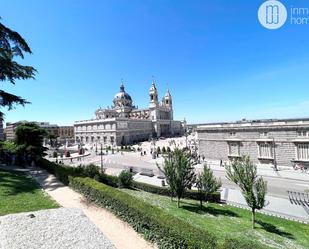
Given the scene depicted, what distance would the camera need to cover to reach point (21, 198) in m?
A: 13.8

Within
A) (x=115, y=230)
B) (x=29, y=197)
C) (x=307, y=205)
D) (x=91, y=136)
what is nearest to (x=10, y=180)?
(x=29, y=197)

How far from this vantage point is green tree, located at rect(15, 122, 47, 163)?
2855 centimetres

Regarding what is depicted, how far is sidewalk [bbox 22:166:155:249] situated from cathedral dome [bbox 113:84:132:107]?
10558cm

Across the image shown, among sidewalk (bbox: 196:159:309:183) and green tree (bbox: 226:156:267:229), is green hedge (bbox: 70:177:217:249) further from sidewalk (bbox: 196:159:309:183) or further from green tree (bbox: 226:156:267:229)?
sidewalk (bbox: 196:159:309:183)

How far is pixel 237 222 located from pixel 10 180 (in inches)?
694

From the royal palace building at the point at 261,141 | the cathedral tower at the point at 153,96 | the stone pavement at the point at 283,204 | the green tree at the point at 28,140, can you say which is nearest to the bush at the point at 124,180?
the stone pavement at the point at 283,204

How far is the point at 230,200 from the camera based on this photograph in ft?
68.0

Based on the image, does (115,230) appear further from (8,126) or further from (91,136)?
(8,126)

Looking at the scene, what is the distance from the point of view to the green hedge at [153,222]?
7.76m

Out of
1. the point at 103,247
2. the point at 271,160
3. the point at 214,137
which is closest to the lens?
the point at 103,247

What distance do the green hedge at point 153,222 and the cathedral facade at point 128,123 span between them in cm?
7183

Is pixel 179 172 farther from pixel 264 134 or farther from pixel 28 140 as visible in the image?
pixel 264 134

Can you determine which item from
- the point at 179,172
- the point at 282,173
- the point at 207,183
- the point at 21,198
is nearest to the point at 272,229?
the point at 207,183

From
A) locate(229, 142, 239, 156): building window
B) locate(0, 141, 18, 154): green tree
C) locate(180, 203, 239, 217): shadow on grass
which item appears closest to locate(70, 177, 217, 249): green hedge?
locate(180, 203, 239, 217): shadow on grass
